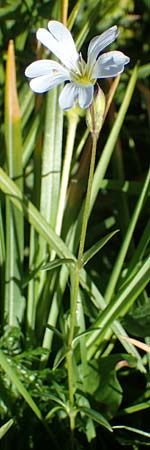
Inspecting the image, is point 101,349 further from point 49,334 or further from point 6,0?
point 6,0

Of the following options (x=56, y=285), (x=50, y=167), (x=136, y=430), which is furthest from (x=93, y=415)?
(x=50, y=167)

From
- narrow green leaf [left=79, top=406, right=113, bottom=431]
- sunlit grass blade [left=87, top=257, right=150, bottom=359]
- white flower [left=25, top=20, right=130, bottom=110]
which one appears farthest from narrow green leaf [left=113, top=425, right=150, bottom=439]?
white flower [left=25, top=20, right=130, bottom=110]

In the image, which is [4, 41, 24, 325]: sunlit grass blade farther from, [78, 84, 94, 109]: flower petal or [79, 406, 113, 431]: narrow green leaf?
[78, 84, 94, 109]: flower petal

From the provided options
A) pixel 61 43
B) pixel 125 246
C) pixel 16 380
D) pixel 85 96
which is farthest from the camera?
pixel 125 246

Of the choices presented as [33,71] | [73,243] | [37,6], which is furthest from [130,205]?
[33,71]

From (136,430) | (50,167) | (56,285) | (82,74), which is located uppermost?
(82,74)

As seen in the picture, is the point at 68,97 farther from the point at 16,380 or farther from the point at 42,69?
the point at 16,380
